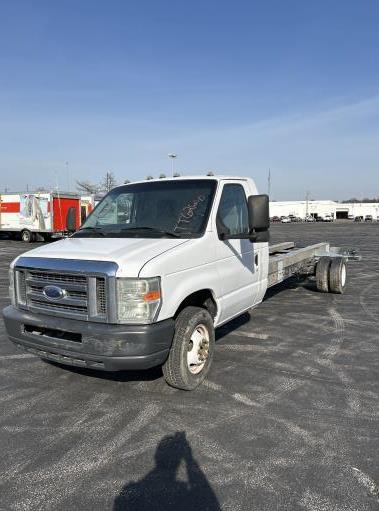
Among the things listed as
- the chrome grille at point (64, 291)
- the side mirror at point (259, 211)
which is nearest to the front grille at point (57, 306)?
the chrome grille at point (64, 291)

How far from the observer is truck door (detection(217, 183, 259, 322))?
5047 millimetres

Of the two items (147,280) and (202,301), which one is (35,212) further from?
(147,280)

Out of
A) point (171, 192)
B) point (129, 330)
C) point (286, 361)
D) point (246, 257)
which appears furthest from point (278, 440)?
point (171, 192)

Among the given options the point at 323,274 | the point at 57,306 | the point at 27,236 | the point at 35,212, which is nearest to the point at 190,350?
the point at 57,306

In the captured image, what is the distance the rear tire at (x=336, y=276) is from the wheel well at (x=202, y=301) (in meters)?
5.65

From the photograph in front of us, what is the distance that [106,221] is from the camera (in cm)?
538

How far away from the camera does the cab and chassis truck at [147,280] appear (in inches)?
150

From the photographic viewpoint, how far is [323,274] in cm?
989

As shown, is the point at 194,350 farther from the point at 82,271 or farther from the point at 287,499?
the point at 287,499

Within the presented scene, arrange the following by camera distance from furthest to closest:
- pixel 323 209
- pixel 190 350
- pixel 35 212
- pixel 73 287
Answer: pixel 323 209 < pixel 35 212 < pixel 190 350 < pixel 73 287

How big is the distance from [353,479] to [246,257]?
3.00 meters

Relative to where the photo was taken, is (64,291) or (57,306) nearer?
(64,291)

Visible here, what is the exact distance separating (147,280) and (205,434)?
143cm

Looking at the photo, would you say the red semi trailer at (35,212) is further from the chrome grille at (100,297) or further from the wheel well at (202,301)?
the chrome grille at (100,297)
